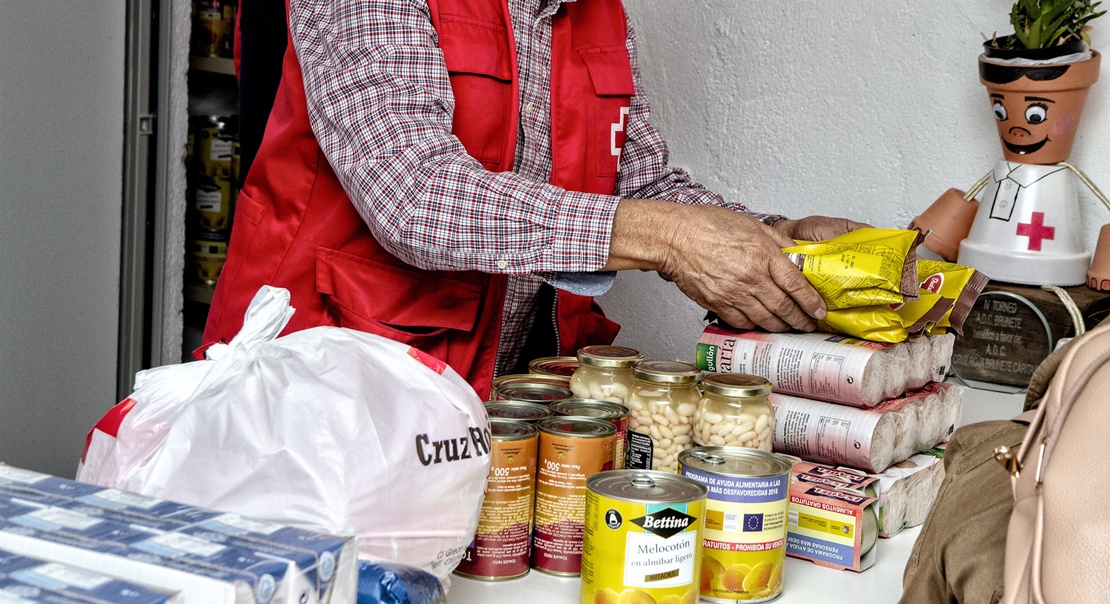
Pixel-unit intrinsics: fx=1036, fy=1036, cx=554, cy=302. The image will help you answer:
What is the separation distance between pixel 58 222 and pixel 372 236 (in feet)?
2.93

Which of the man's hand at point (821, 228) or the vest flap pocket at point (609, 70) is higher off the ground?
the vest flap pocket at point (609, 70)

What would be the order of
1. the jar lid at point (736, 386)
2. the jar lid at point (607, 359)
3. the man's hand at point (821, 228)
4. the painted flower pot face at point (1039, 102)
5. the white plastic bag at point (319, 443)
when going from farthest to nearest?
the painted flower pot face at point (1039, 102), the man's hand at point (821, 228), the jar lid at point (607, 359), the jar lid at point (736, 386), the white plastic bag at point (319, 443)

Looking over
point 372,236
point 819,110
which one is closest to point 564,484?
point 372,236

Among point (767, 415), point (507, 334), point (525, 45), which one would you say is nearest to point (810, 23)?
point (525, 45)

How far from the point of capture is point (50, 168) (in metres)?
1.92

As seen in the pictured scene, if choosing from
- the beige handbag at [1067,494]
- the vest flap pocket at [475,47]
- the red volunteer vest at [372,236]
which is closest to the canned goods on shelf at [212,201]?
the red volunteer vest at [372,236]

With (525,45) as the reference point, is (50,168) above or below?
below

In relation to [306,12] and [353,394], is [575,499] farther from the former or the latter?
[306,12]

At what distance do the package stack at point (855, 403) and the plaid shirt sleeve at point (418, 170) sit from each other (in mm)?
215

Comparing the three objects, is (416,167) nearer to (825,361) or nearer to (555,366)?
(555,366)

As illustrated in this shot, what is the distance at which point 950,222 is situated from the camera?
1.82m

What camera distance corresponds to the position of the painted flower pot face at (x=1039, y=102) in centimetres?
165

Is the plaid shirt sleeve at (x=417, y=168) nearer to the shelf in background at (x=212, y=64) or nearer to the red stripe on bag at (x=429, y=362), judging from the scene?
the red stripe on bag at (x=429, y=362)

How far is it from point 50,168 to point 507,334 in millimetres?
998
